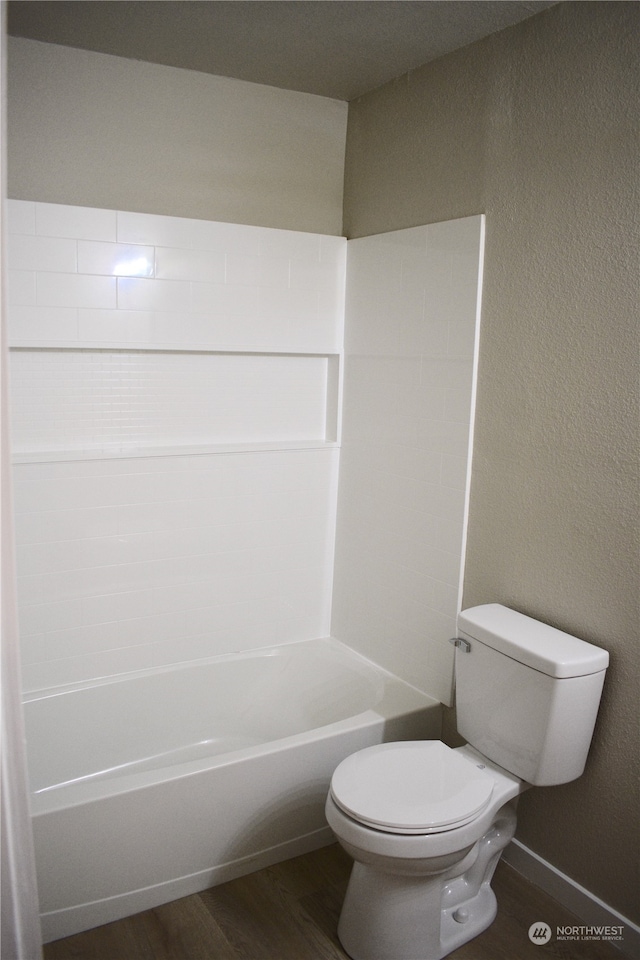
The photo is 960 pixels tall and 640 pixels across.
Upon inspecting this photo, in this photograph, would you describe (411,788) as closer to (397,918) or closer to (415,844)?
(415,844)

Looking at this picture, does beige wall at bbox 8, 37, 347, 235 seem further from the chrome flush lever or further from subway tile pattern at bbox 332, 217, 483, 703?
the chrome flush lever

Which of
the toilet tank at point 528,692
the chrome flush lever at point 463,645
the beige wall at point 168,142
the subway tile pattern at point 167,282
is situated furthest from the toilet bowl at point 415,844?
the beige wall at point 168,142

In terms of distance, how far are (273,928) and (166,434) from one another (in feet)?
5.55

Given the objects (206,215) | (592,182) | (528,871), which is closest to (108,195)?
(206,215)

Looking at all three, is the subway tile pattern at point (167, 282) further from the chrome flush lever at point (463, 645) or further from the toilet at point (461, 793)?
the toilet at point (461, 793)

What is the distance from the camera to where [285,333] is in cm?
303

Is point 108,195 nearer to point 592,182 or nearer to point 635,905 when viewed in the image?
point 592,182

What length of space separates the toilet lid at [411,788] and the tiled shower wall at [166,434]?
1.06 meters

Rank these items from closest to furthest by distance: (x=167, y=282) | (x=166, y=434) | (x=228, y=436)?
1. (x=167, y=282)
2. (x=166, y=434)
3. (x=228, y=436)

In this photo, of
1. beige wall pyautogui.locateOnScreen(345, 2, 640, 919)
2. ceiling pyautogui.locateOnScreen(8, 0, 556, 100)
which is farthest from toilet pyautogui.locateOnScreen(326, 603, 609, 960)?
ceiling pyautogui.locateOnScreen(8, 0, 556, 100)

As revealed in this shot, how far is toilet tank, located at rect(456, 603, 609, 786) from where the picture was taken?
209cm

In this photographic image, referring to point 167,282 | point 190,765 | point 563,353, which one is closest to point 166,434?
point 167,282

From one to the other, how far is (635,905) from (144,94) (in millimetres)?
3002

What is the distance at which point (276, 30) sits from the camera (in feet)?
7.86
